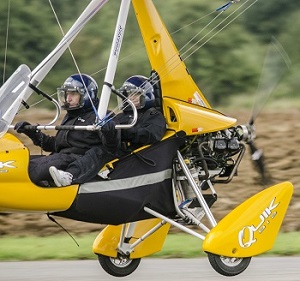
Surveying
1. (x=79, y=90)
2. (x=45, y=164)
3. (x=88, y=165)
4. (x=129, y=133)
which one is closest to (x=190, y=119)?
(x=129, y=133)

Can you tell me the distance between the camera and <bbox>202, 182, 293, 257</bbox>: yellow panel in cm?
888

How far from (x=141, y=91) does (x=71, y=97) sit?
0.62 metres

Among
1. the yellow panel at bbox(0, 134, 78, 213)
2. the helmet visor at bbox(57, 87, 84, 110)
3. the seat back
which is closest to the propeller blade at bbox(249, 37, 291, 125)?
the seat back

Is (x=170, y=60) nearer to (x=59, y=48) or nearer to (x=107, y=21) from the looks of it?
(x=59, y=48)

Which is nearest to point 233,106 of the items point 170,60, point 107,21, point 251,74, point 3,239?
point 251,74

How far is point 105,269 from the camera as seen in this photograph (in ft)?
32.2

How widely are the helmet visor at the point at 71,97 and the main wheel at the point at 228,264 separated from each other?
1.66 metres

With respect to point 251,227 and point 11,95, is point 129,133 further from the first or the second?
point 251,227

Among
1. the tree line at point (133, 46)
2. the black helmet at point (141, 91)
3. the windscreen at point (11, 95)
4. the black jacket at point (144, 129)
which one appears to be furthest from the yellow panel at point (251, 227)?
the tree line at point (133, 46)

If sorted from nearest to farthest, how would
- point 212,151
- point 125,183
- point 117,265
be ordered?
1. point 125,183
2. point 212,151
3. point 117,265

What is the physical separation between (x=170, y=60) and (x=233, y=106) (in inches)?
328

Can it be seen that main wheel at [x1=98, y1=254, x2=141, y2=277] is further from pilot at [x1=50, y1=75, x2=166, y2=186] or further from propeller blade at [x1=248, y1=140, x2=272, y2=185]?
propeller blade at [x1=248, y1=140, x2=272, y2=185]

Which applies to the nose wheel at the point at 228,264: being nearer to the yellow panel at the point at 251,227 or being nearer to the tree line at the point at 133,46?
the yellow panel at the point at 251,227

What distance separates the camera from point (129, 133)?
8969mm
